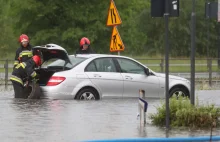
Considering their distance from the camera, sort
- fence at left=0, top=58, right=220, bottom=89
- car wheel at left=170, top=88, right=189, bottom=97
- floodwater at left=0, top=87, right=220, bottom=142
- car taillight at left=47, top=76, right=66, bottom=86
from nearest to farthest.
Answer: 1. floodwater at left=0, top=87, right=220, bottom=142
2. car taillight at left=47, top=76, right=66, bottom=86
3. car wheel at left=170, top=88, right=189, bottom=97
4. fence at left=0, top=58, right=220, bottom=89

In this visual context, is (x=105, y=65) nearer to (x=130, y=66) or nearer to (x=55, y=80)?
(x=130, y=66)

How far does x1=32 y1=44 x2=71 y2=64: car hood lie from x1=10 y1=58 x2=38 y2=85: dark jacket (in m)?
0.69

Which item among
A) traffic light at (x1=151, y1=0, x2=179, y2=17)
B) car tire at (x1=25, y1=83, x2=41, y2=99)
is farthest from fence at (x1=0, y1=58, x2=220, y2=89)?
traffic light at (x1=151, y1=0, x2=179, y2=17)

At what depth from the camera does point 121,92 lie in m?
21.6

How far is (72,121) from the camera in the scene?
1572 centimetres

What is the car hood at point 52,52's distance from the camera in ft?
69.6

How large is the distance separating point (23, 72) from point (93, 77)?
5.84ft

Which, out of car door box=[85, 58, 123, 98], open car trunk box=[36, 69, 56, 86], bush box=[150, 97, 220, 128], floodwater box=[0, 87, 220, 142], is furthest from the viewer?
open car trunk box=[36, 69, 56, 86]

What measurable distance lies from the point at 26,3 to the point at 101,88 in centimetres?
1718

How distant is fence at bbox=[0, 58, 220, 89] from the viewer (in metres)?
32.0

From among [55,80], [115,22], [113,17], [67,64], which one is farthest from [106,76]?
[113,17]

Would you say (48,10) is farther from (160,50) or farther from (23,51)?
(160,50)

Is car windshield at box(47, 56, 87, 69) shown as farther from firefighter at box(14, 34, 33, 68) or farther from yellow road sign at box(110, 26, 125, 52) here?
yellow road sign at box(110, 26, 125, 52)

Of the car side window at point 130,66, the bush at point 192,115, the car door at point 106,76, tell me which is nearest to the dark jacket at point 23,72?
the car door at point 106,76
